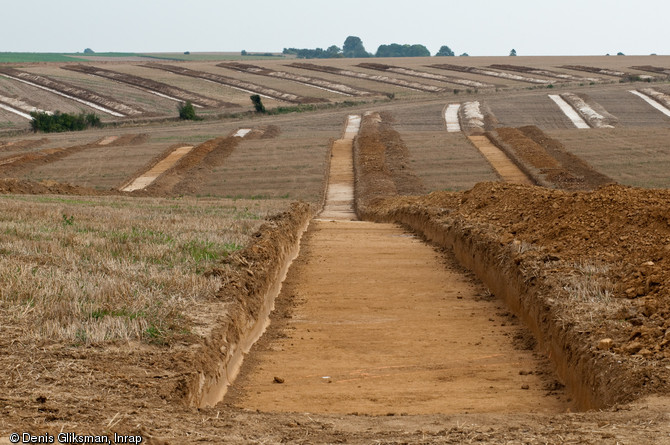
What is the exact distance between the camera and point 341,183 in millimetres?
41219

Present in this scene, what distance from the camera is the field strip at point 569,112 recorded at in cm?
6025

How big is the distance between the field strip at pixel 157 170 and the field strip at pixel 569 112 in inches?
1114

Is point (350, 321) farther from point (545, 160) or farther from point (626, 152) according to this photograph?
point (626, 152)

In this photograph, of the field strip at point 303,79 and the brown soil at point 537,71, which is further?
the brown soil at point 537,71

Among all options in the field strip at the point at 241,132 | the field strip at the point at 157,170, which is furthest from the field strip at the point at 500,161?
the field strip at the point at 157,170

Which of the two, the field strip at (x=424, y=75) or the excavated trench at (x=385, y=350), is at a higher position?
the field strip at (x=424, y=75)

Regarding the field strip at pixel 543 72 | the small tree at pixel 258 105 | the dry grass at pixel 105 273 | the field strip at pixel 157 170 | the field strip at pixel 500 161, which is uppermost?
the field strip at pixel 543 72

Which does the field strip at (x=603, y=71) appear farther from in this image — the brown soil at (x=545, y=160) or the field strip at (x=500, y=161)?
the field strip at (x=500, y=161)

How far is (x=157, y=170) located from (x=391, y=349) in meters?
36.4

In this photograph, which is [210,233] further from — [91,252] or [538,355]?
[538,355]

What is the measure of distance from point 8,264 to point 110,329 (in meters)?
3.67

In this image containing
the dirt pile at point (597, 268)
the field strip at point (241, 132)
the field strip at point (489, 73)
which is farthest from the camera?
the field strip at point (489, 73)

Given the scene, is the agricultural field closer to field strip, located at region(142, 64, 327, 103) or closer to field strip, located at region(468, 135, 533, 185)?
field strip, located at region(468, 135, 533, 185)

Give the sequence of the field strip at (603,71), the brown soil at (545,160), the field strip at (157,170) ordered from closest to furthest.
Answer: the brown soil at (545,160) < the field strip at (157,170) < the field strip at (603,71)
